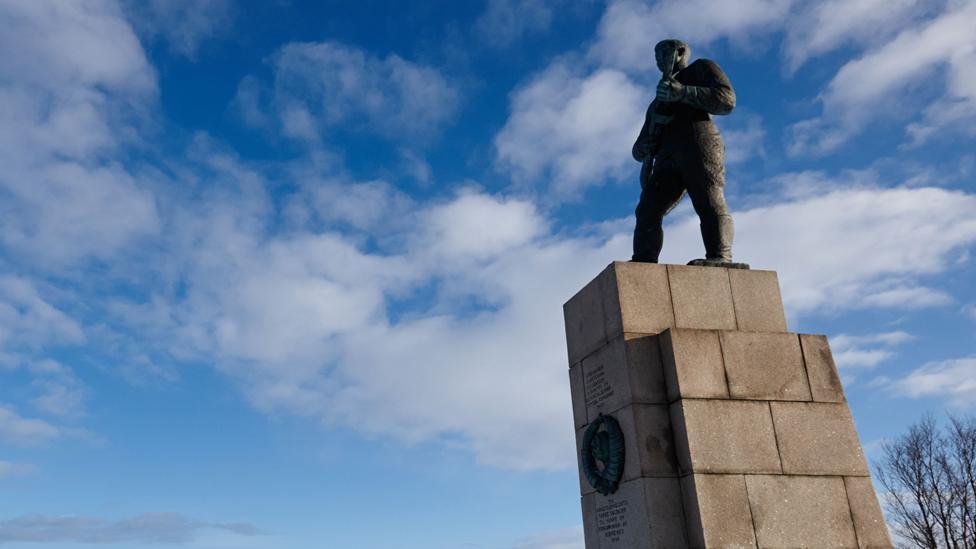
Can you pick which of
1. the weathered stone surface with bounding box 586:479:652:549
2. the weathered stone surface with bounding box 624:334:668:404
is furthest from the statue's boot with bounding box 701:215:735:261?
the weathered stone surface with bounding box 586:479:652:549

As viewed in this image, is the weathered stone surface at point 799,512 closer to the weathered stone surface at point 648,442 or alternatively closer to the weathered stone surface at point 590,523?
the weathered stone surface at point 648,442

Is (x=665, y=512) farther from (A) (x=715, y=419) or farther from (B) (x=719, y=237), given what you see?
(B) (x=719, y=237)

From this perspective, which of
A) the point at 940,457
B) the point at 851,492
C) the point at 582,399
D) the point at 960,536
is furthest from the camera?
the point at 940,457

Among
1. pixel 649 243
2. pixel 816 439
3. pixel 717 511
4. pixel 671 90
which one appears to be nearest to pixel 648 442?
pixel 717 511

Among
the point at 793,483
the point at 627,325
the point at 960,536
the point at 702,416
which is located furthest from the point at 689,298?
the point at 960,536

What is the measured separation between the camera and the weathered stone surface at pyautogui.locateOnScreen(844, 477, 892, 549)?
8.51 metres

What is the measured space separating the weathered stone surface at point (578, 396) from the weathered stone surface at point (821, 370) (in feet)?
9.18

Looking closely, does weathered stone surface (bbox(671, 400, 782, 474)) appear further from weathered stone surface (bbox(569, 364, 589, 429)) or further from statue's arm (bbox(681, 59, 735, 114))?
statue's arm (bbox(681, 59, 735, 114))

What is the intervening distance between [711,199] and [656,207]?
0.87 m

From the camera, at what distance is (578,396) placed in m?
10.2

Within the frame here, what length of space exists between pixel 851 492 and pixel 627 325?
10.3 ft

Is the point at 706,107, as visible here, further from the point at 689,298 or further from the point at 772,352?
the point at 772,352

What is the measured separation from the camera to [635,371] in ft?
29.4

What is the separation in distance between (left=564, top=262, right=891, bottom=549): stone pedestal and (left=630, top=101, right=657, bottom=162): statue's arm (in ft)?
7.40
